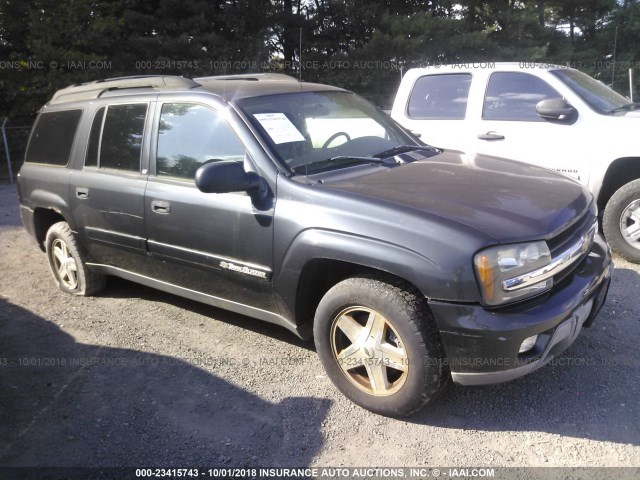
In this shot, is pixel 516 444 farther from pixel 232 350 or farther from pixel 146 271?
pixel 146 271

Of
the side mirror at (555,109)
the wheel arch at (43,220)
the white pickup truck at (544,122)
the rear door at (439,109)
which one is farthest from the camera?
the rear door at (439,109)

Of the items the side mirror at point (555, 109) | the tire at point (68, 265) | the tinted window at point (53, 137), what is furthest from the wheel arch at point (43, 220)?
the side mirror at point (555, 109)

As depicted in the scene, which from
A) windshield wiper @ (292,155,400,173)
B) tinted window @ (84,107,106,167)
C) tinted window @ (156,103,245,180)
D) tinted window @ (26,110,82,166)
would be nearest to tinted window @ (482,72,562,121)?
windshield wiper @ (292,155,400,173)

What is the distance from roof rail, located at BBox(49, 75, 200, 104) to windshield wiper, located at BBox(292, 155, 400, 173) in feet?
3.72

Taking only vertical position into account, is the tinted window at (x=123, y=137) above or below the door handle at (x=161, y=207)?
above

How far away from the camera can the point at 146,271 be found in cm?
414

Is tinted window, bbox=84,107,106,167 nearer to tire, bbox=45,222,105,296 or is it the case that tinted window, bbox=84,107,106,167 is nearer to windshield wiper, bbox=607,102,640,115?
tire, bbox=45,222,105,296

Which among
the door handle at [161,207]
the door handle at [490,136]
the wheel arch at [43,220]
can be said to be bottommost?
the wheel arch at [43,220]

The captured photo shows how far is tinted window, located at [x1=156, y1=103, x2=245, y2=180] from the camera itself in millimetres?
3508

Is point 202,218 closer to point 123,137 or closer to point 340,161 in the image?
point 340,161

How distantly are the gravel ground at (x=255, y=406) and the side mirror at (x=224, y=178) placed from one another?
1.25 meters

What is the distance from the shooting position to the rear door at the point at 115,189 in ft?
13.1

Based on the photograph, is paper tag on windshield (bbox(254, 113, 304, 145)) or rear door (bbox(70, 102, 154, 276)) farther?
rear door (bbox(70, 102, 154, 276))

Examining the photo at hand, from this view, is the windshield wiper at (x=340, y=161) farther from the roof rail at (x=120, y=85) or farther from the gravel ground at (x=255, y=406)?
the gravel ground at (x=255, y=406)
